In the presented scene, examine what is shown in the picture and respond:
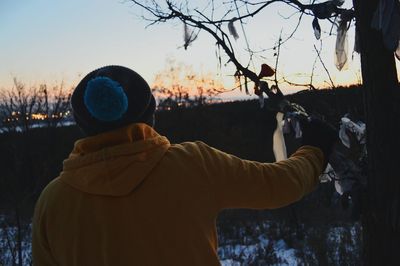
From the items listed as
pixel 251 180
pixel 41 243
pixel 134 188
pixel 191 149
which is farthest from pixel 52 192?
pixel 251 180

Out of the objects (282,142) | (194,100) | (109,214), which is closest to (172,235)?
(109,214)

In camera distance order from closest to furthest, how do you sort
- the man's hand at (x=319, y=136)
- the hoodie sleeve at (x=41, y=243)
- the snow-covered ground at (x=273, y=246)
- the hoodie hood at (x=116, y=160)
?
the hoodie hood at (x=116, y=160) → the hoodie sleeve at (x=41, y=243) → the man's hand at (x=319, y=136) → the snow-covered ground at (x=273, y=246)

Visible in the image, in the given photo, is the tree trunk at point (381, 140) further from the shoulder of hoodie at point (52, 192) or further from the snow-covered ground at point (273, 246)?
the snow-covered ground at point (273, 246)

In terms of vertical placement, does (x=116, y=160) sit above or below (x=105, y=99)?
below

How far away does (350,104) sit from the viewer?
2.61 metres

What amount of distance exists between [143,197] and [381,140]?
0.91 meters

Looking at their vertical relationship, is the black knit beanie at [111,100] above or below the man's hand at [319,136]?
above

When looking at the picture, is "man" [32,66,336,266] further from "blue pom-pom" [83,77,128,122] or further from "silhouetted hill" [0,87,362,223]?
"silhouetted hill" [0,87,362,223]

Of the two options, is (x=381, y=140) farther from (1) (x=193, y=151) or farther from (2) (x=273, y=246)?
(2) (x=273, y=246)

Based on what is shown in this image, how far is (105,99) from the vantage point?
4.72 ft

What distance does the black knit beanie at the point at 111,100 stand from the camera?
146 cm

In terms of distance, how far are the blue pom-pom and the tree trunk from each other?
0.92 m

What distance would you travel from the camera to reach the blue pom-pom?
1446 millimetres

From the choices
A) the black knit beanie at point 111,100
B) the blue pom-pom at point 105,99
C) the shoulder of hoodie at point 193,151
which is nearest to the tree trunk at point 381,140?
the shoulder of hoodie at point 193,151
